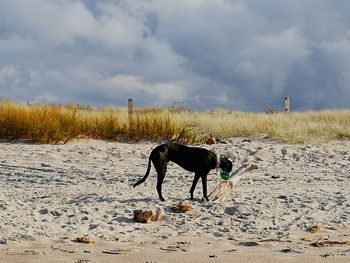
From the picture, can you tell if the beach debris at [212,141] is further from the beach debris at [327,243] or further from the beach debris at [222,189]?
the beach debris at [327,243]

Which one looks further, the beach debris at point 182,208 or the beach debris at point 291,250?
the beach debris at point 182,208

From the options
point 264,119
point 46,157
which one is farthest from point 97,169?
point 264,119

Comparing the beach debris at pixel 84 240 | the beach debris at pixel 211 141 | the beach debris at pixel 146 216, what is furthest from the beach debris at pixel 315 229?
the beach debris at pixel 211 141

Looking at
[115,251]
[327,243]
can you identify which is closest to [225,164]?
[327,243]

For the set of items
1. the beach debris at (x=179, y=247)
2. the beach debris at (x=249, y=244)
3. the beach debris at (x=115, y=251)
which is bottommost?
the beach debris at (x=115, y=251)

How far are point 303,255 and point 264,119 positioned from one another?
48.1 feet

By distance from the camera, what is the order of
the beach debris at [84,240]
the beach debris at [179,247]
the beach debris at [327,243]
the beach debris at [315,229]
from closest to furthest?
the beach debris at [179,247] → the beach debris at [327,243] → the beach debris at [84,240] → the beach debris at [315,229]

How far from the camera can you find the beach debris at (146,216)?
7142 mm

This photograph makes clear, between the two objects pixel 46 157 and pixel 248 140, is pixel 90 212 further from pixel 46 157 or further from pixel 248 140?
pixel 248 140

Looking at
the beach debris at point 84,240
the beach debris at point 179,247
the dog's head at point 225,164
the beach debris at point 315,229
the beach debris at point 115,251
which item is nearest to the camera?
the beach debris at point 115,251

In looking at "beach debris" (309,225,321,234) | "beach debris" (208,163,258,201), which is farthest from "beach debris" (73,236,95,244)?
"beach debris" (309,225,321,234)

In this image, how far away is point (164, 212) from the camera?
754cm

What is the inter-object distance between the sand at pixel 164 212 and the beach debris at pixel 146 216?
7 centimetres

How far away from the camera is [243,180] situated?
34.0 ft
